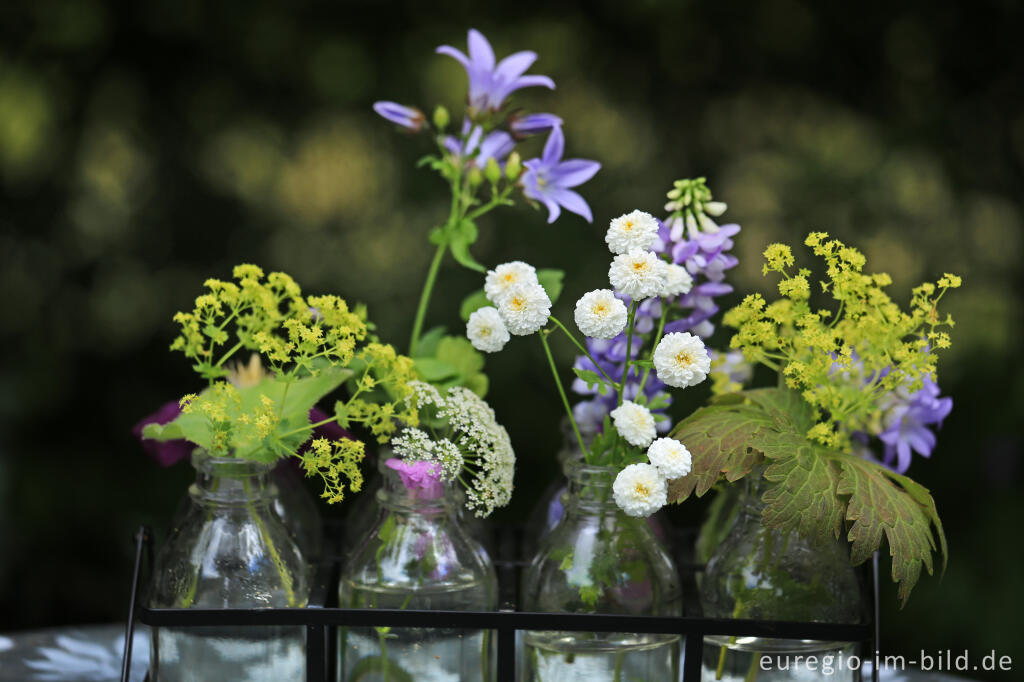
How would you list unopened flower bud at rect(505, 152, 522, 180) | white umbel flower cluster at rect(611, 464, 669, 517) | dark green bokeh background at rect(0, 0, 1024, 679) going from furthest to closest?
dark green bokeh background at rect(0, 0, 1024, 679), unopened flower bud at rect(505, 152, 522, 180), white umbel flower cluster at rect(611, 464, 669, 517)

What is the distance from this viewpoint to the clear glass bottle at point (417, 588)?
2.92 ft

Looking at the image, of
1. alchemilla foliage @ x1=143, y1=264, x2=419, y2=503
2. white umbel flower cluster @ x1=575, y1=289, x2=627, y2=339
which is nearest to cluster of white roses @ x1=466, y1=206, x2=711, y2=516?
white umbel flower cluster @ x1=575, y1=289, x2=627, y2=339

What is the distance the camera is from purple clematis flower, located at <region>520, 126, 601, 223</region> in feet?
3.23

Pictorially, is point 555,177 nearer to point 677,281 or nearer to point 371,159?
point 677,281

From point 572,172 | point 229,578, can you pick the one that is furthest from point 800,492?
point 229,578

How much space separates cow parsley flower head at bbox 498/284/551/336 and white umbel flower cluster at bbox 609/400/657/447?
0.10 meters

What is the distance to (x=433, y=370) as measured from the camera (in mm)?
973

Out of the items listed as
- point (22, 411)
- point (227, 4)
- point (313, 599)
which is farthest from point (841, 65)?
point (22, 411)

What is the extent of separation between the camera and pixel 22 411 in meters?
1.91

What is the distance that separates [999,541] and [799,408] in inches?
46.9

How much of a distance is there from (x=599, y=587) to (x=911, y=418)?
35 centimetres

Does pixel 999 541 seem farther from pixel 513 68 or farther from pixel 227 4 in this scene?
pixel 227 4

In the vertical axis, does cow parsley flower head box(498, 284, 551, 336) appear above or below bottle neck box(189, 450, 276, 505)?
above

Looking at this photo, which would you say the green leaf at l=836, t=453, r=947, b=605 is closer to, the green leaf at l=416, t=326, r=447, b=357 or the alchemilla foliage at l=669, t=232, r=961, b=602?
the alchemilla foliage at l=669, t=232, r=961, b=602
